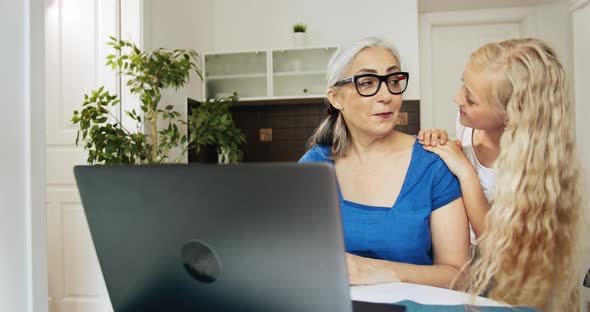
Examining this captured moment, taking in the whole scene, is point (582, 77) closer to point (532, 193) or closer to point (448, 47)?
point (448, 47)

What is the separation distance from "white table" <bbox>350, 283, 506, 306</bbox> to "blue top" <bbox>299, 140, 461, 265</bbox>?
0.24 metres

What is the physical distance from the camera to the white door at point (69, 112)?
2969mm

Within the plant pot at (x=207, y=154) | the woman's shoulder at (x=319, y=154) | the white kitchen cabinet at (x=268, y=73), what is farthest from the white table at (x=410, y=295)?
the plant pot at (x=207, y=154)

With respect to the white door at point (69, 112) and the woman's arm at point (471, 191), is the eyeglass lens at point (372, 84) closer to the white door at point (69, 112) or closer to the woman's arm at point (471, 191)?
the woman's arm at point (471, 191)

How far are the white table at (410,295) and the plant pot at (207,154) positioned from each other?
11.1 feet

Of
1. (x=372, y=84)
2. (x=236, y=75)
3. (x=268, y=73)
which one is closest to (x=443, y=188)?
(x=372, y=84)

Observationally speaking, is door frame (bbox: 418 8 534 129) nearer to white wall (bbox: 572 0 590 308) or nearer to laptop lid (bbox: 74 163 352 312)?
white wall (bbox: 572 0 590 308)

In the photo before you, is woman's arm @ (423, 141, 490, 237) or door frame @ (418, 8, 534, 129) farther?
door frame @ (418, 8, 534, 129)

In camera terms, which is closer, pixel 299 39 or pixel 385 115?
pixel 385 115

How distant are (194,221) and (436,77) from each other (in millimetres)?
4626

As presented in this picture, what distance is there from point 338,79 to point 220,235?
973 mm

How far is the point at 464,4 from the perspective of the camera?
14.6 ft

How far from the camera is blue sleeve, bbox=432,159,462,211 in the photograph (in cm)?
136

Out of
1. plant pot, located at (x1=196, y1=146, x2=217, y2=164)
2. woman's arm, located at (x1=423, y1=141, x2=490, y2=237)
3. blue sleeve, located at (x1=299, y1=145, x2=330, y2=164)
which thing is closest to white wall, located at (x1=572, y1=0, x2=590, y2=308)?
woman's arm, located at (x1=423, y1=141, x2=490, y2=237)
